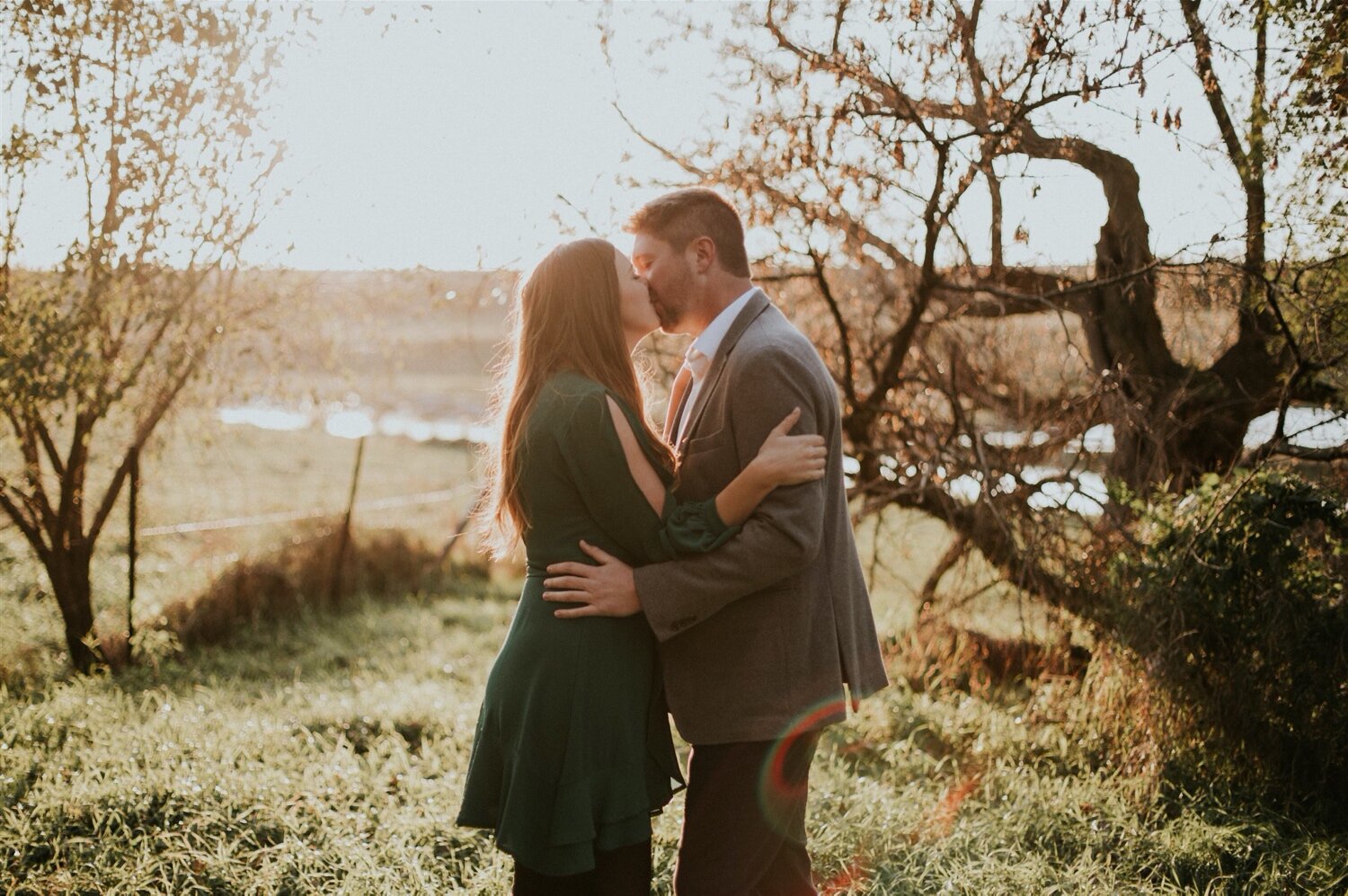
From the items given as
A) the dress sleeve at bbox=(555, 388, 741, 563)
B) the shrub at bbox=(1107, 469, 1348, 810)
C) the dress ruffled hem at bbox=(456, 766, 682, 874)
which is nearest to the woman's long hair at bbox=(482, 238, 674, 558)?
the dress sleeve at bbox=(555, 388, 741, 563)

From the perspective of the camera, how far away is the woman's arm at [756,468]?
2283 millimetres

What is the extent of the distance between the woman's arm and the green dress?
0.03 meters

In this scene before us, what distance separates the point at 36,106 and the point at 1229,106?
5.60 meters

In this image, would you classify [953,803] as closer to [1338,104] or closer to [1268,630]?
[1268,630]

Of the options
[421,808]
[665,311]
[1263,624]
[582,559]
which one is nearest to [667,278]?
[665,311]

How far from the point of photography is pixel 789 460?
89.7 inches

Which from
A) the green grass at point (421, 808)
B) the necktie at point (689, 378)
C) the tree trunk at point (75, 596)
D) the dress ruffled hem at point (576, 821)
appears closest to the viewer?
the dress ruffled hem at point (576, 821)

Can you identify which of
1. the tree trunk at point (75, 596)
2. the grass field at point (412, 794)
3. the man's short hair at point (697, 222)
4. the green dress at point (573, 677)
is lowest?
the grass field at point (412, 794)

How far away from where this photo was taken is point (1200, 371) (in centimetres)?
568

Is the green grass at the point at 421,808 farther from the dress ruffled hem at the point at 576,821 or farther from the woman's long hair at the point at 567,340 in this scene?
the woman's long hair at the point at 567,340

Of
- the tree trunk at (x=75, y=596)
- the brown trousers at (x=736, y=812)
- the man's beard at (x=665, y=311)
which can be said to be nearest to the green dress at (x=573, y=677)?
the brown trousers at (x=736, y=812)

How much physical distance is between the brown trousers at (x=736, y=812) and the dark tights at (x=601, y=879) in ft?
0.49

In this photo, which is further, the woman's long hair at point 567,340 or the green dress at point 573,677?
the woman's long hair at point 567,340

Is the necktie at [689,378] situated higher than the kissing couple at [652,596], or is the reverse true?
the necktie at [689,378]
